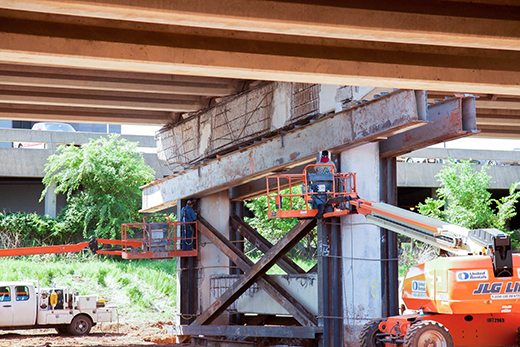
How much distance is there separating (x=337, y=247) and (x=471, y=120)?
4120 millimetres

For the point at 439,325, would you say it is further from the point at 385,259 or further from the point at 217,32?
the point at 217,32

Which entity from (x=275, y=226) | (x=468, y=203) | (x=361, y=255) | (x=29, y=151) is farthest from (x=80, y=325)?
(x=468, y=203)

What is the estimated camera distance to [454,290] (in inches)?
500

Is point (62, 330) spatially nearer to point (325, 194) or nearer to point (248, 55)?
point (325, 194)

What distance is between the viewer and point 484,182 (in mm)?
37594

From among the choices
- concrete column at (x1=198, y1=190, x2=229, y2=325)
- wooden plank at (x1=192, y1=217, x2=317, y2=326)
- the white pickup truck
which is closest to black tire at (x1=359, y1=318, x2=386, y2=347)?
wooden plank at (x1=192, y1=217, x2=317, y2=326)


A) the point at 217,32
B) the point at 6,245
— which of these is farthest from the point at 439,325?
the point at 6,245

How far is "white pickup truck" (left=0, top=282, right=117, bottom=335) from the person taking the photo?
23766 mm

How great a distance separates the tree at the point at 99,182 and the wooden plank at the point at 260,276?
54.7ft

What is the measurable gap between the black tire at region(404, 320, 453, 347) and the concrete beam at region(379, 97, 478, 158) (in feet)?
13.6

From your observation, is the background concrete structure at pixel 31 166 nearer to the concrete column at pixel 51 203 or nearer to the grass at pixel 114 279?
the concrete column at pixel 51 203

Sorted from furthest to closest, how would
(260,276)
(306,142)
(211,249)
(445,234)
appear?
1. (211,249)
2. (260,276)
3. (306,142)
4. (445,234)

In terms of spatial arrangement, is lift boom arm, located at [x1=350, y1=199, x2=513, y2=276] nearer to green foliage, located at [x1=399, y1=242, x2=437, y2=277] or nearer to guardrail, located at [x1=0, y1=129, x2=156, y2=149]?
green foliage, located at [x1=399, y1=242, x2=437, y2=277]

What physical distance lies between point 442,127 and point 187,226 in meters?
10.1
